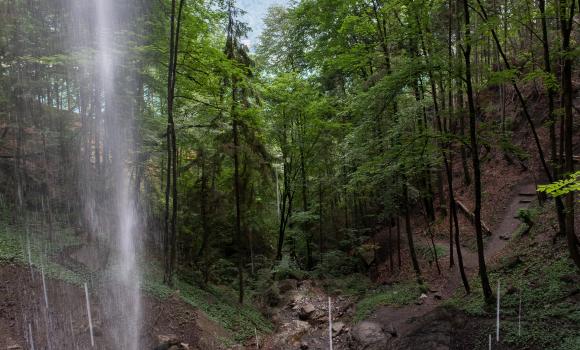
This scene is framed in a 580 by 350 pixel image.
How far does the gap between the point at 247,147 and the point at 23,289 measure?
773 cm

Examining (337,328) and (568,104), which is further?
(337,328)

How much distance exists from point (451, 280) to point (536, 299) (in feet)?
13.9

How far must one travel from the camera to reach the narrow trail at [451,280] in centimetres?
1018

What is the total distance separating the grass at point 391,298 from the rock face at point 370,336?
110 centimetres

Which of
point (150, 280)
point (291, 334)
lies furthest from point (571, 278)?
point (150, 280)

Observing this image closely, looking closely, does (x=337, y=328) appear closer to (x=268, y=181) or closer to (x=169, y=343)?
(x=169, y=343)

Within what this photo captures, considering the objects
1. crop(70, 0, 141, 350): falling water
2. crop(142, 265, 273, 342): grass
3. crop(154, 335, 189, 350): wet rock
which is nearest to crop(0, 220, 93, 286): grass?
crop(70, 0, 141, 350): falling water

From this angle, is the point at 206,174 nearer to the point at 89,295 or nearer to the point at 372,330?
the point at 89,295

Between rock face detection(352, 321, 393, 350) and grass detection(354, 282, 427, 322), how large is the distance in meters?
1.10

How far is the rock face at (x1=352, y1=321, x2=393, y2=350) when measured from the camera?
952 cm

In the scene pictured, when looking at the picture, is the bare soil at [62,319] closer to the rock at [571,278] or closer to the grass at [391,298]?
the grass at [391,298]

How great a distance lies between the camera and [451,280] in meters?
12.1

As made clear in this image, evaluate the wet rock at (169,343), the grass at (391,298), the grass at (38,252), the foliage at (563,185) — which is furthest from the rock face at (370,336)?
the grass at (38,252)

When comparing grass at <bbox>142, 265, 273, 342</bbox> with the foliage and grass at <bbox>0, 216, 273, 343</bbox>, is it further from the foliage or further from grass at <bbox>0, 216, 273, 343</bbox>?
the foliage
